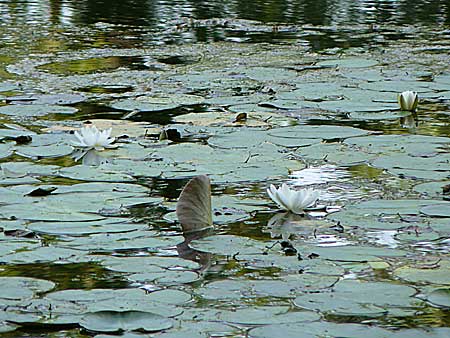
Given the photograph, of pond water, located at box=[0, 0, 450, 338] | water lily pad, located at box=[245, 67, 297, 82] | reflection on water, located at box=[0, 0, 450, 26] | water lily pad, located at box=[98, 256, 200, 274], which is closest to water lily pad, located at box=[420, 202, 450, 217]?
pond water, located at box=[0, 0, 450, 338]

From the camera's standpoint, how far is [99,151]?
3.56 m

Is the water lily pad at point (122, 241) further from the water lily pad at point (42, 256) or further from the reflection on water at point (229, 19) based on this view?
the reflection on water at point (229, 19)

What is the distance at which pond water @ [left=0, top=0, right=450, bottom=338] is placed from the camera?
2.01 metres

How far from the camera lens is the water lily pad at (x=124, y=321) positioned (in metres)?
1.89

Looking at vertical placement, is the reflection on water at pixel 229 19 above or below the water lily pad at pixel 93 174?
below

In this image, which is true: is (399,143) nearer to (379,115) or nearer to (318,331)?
(379,115)

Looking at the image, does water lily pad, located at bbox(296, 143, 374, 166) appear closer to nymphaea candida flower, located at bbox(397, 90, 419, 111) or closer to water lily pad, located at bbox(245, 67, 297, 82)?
nymphaea candida flower, located at bbox(397, 90, 419, 111)

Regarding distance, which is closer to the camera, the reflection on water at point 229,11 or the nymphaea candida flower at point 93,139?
the nymphaea candida flower at point 93,139

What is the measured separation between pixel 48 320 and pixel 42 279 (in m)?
0.27

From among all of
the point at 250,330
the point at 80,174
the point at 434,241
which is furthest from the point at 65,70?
the point at 250,330

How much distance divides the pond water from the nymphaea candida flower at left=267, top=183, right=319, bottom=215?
28 millimetres

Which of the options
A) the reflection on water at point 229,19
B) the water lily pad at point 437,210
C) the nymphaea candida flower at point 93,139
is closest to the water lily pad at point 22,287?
the water lily pad at point 437,210

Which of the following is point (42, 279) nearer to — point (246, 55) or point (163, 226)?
point (163, 226)

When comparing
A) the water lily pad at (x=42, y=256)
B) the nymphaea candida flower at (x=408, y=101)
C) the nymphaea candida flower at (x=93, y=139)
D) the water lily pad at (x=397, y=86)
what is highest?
the water lily pad at (x=42, y=256)
